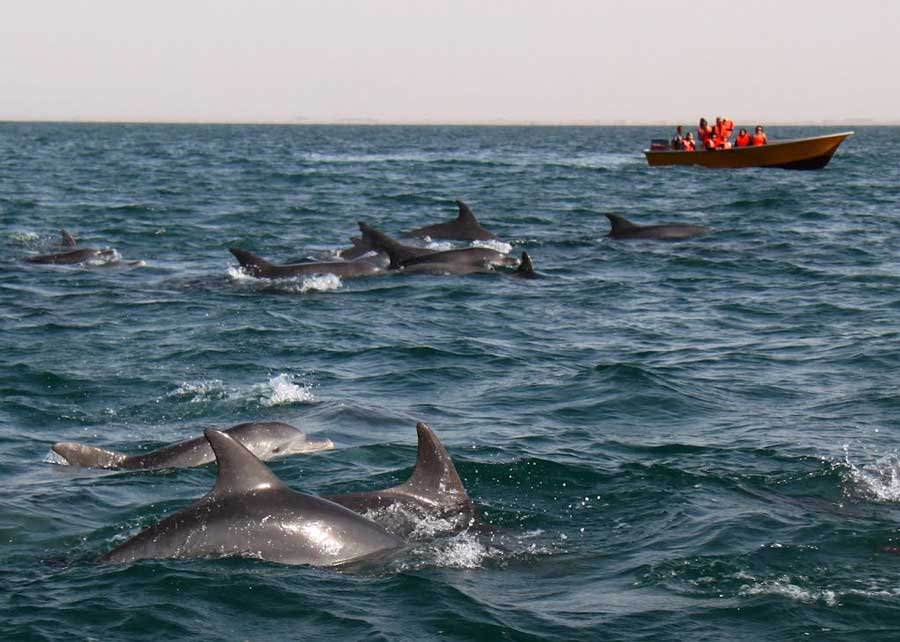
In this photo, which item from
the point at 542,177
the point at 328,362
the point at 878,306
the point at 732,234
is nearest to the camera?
the point at 328,362

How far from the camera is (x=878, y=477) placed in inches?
424

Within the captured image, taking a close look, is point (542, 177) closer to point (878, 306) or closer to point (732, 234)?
point (732, 234)

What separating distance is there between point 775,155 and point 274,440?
153ft

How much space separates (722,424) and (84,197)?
33.7 meters

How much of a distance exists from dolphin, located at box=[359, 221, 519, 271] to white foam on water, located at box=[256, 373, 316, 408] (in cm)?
1021

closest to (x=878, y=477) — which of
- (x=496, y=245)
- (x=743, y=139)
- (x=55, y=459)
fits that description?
(x=55, y=459)

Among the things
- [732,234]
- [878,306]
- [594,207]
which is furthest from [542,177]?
[878,306]

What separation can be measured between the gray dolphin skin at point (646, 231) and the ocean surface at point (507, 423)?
102 cm

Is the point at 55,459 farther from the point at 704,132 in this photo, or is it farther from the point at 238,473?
the point at 704,132

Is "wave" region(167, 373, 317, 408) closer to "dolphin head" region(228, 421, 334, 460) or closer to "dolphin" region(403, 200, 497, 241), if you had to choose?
"dolphin head" region(228, 421, 334, 460)

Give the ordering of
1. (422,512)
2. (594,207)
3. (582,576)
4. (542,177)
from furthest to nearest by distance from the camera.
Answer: (542,177) → (594,207) → (422,512) → (582,576)

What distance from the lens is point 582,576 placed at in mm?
8656

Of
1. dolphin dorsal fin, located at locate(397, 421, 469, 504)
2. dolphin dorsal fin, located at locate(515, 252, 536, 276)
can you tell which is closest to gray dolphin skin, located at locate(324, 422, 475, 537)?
dolphin dorsal fin, located at locate(397, 421, 469, 504)

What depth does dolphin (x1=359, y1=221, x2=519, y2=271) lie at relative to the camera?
24781 millimetres
